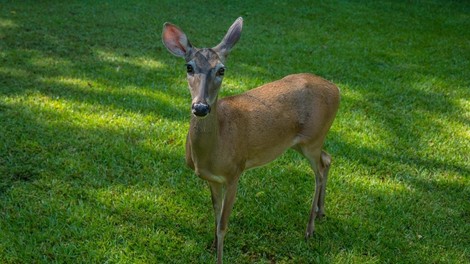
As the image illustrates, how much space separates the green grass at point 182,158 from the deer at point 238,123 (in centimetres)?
36

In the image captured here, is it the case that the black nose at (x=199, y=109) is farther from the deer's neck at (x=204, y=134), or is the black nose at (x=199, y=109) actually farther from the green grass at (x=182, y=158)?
the green grass at (x=182, y=158)

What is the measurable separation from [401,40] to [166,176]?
21.7 ft

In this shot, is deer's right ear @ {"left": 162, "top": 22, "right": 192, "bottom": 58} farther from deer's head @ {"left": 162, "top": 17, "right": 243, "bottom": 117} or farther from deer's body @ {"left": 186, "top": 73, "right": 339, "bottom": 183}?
deer's body @ {"left": 186, "top": 73, "right": 339, "bottom": 183}

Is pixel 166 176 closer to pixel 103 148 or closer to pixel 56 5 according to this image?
pixel 103 148

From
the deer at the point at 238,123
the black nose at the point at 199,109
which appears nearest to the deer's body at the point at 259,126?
the deer at the point at 238,123

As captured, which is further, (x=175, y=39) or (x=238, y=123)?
(x=238, y=123)

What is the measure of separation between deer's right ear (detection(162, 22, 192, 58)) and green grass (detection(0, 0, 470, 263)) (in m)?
1.42

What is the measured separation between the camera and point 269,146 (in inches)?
145

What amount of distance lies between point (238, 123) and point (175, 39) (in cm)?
73

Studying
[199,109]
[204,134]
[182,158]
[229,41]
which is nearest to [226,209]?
[204,134]

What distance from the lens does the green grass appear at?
12.3 ft

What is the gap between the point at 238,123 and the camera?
11.5 feet

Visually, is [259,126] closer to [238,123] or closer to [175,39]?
[238,123]

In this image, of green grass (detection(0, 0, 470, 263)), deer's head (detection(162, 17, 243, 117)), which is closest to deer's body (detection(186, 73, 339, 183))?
deer's head (detection(162, 17, 243, 117))
